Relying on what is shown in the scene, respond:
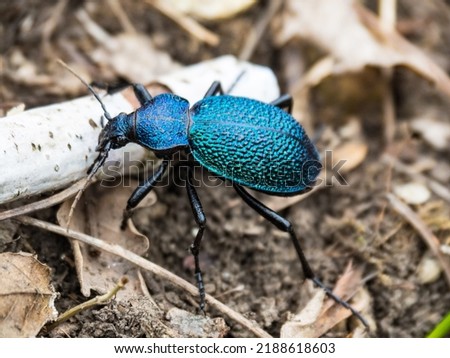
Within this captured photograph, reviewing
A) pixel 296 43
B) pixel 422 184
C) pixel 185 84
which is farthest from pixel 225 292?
pixel 296 43

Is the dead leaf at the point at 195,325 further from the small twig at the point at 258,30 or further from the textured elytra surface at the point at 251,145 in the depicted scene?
the small twig at the point at 258,30

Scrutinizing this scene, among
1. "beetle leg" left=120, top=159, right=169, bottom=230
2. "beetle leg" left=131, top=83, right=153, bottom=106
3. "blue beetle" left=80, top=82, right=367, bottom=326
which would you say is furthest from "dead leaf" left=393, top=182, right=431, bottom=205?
"beetle leg" left=131, top=83, right=153, bottom=106

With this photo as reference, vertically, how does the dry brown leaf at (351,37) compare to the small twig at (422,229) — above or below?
above

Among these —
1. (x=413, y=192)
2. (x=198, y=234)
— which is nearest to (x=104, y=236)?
(x=198, y=234)

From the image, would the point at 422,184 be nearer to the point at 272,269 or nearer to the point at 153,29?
the point at 272,269

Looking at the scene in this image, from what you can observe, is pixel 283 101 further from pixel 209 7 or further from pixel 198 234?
pixel 209 7

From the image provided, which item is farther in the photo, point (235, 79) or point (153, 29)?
point (153, 29)

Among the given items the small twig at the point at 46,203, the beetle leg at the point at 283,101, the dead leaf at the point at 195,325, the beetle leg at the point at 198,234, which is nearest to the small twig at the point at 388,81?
the beetle leg at the point at 283,101
